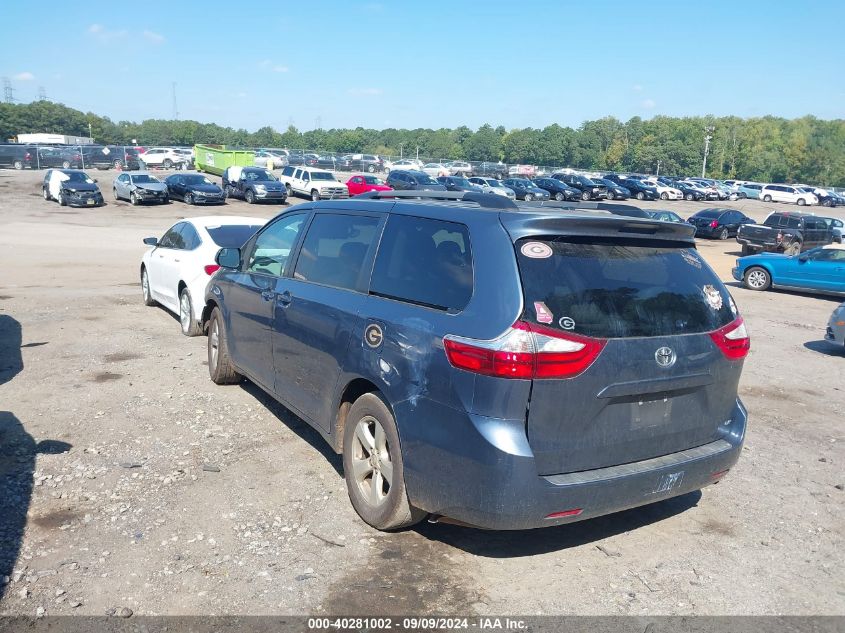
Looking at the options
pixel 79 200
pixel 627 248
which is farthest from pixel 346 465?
pixel 79 200

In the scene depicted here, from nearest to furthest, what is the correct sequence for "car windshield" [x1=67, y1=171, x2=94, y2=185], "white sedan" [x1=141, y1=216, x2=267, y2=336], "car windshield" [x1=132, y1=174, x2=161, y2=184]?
"white sedan" [x1=141, y1=216, x2=267, y2=336], "car windshield" [x1=67, y1=171, x2=94, y2=185], "car windshield" [x1=132, y1=174, x2=161, y2=184]

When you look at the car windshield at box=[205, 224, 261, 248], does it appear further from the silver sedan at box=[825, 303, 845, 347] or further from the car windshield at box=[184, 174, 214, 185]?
the car windshield at box=[184, 174, 214, 185]

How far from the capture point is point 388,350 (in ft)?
13.0

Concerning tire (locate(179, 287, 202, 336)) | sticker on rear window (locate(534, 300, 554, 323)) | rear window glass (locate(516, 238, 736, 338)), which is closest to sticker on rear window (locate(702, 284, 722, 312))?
rear window glass (locate(516, 238, 736, 338))

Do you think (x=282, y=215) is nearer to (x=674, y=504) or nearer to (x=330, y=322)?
(x=330, y=322)

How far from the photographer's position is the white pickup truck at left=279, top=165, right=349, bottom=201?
39.7 meters

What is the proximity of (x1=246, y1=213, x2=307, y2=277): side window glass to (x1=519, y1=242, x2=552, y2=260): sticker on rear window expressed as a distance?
243cm

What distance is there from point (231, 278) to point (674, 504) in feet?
13.7

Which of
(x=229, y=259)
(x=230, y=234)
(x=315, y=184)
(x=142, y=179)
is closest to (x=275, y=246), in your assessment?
(x=229, y=259)

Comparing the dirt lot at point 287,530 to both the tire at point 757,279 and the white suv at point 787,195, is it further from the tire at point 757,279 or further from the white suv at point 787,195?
the white suv at point 787,195

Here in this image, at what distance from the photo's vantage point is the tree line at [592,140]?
11931cm

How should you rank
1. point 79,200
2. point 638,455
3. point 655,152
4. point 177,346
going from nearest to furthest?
point 638,455
point 177,346
point 79,200
point 655,152

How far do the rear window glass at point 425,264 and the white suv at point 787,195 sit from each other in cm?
6952

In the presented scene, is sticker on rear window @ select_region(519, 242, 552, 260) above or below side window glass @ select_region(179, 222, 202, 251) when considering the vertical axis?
above
